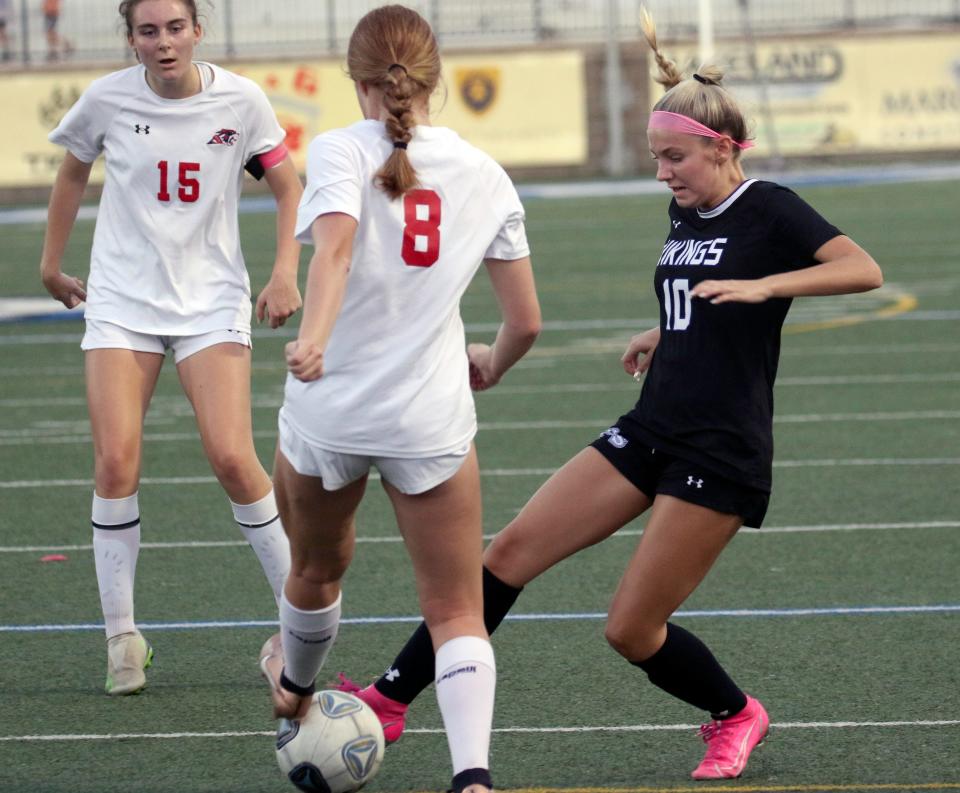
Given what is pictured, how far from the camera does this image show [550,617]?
6363mm

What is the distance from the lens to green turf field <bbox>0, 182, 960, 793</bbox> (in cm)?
475

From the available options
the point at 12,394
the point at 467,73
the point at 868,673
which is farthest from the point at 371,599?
the point at 467,73

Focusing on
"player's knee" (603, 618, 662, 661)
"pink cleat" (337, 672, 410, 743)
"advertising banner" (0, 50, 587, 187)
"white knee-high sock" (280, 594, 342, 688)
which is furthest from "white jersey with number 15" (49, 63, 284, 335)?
"advertising banner" (0, 50, 587, 187)

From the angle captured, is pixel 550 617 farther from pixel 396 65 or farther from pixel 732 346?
pixel 396 65

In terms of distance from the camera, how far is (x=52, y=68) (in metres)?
34.2

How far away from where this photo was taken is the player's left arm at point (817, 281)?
4152mm

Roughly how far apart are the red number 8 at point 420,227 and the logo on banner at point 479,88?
30.5m

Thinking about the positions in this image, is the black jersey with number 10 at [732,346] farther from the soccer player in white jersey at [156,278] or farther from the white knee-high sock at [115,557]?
the white knee-high sock at [115,557]

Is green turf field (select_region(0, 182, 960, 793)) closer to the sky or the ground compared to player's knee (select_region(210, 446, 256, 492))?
closer to the ground

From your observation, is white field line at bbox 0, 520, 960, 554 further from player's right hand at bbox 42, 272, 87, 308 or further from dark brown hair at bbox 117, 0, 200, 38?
dark brown hair at bbox 117, 0, 200, 38

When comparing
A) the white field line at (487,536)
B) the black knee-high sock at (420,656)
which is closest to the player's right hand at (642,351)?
the black knee-high sock at (420,656)

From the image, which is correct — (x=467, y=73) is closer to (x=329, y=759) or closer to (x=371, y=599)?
(x=371, y=599)

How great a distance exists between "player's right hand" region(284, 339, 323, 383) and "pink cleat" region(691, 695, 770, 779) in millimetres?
1602

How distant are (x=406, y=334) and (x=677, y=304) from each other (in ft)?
3.46
